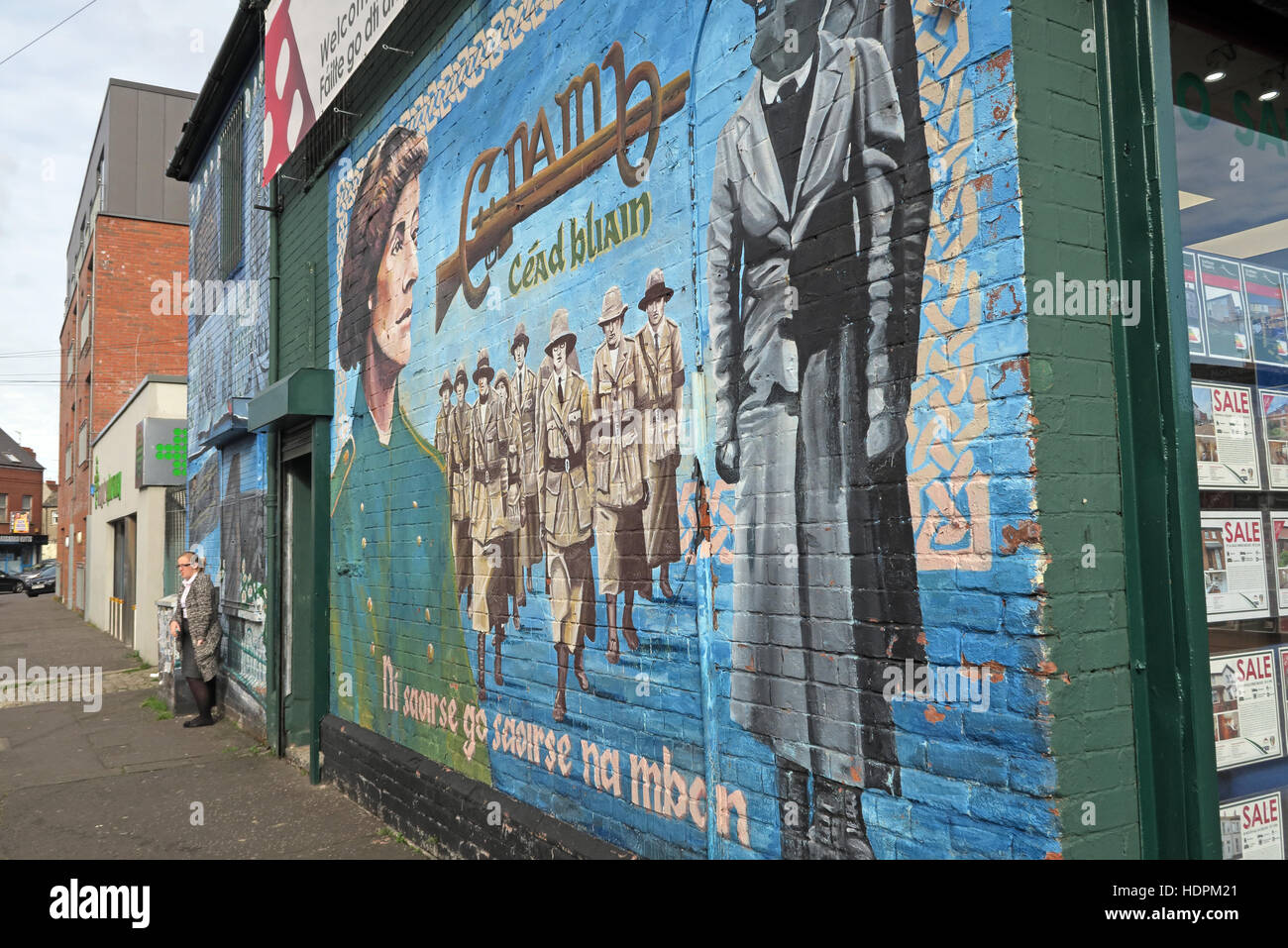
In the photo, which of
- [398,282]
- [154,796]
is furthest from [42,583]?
[398,282]

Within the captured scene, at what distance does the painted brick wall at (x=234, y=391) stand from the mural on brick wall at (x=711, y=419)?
13.9ft

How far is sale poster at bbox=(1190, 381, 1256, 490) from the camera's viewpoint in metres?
3.01

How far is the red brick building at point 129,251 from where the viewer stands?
25.2m

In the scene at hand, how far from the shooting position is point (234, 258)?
1091 cm

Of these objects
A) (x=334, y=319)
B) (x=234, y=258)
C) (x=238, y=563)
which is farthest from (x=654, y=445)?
(x=234, y=258)

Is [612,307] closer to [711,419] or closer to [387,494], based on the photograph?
[711,419]

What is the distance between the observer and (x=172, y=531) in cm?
1625

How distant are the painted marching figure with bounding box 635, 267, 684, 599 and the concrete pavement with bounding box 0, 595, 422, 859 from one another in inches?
126

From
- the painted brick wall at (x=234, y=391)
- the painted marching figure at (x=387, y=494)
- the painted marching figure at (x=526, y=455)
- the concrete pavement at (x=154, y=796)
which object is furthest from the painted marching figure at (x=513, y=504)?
the painted brick wall at (x=234, y=391)

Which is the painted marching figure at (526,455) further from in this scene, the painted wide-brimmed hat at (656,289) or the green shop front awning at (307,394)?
the green shop front awning at (307,394)

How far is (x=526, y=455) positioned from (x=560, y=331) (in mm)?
727

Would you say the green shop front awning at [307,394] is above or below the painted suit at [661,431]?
above

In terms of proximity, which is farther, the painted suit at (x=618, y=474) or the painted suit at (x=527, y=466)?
the painted suit at (x=527, y=466)
